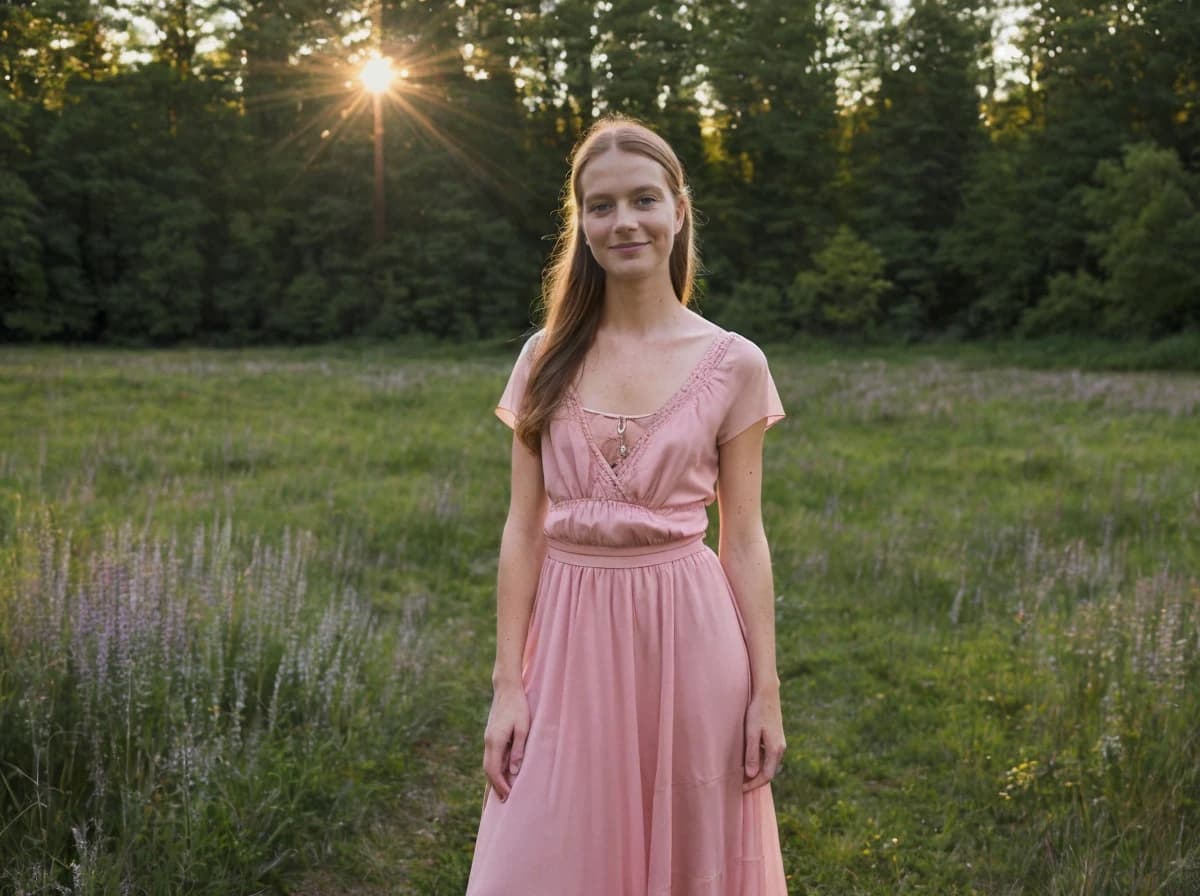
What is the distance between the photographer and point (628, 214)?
83.5 inches

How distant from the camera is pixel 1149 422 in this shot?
46.0 feet

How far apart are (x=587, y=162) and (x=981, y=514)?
7421 millimetres

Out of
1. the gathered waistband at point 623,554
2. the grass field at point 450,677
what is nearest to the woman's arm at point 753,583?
the gathered waistband at point 623,554

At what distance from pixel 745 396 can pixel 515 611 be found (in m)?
0.67

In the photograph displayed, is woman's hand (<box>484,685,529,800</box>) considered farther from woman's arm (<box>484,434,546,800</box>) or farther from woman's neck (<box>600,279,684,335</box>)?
woman's neck (<box>600,279,684,335</box>)

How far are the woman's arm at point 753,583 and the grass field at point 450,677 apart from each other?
1.58 m

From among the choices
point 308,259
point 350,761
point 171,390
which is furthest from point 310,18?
point 350,761

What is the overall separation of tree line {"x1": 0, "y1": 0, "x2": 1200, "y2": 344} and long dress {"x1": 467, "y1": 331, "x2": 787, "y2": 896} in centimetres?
3510

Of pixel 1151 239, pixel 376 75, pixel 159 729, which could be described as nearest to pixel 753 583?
pixel 159 729

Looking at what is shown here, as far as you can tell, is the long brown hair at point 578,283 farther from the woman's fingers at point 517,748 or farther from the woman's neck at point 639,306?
the woman's fingers at point 517,748

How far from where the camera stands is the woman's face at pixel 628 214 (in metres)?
2.13

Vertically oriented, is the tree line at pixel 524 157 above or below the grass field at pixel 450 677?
above

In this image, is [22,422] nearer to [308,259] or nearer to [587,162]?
[587,162]

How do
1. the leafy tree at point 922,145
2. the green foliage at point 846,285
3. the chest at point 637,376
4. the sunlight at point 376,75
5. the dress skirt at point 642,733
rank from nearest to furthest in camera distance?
the dress skirt at point 642,733, the chest at point 637,376, the green foliage at point 846,285, the leafy tree at point 922,145, the sunlight at point 376,75
